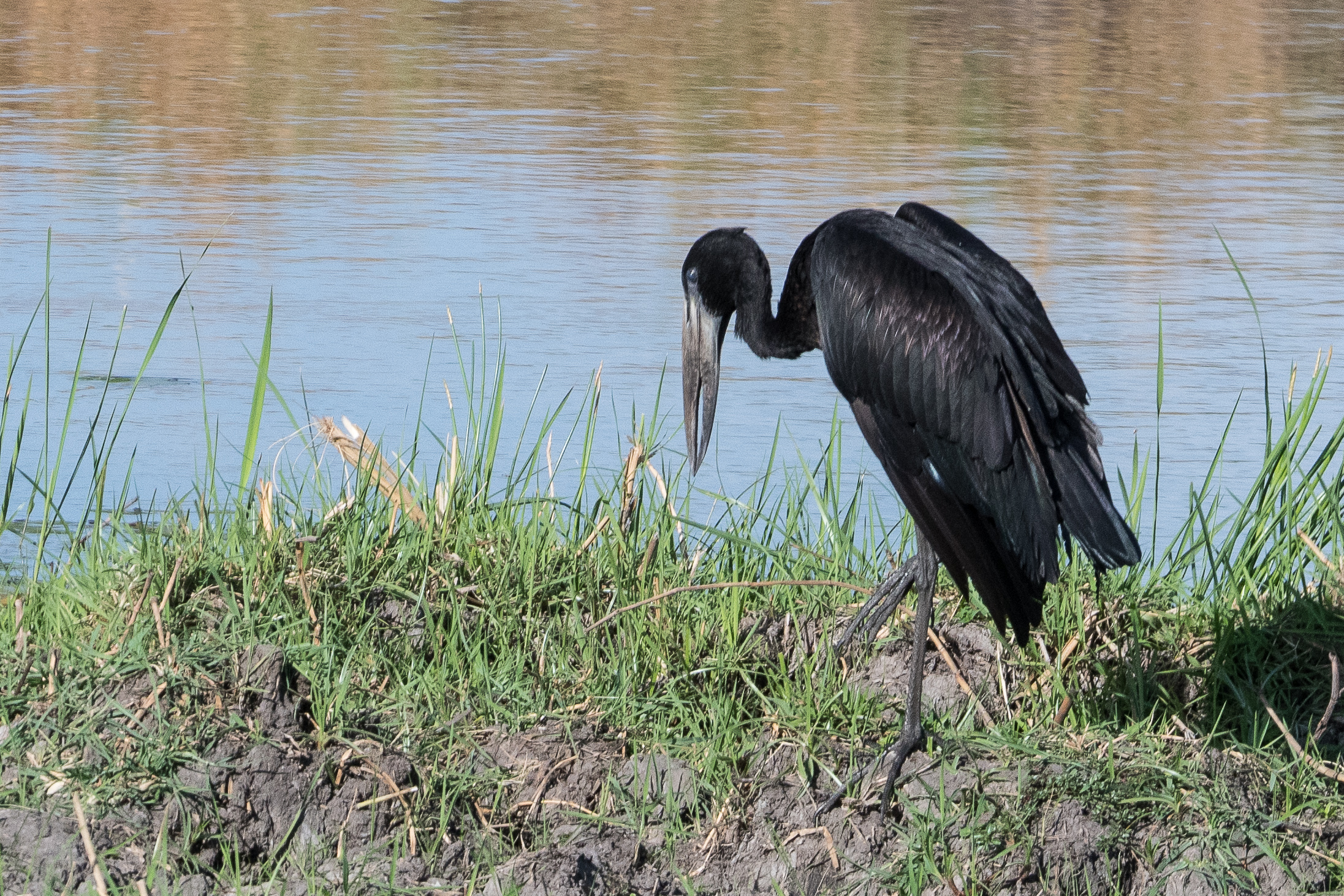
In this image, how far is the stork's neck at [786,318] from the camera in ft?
13.3

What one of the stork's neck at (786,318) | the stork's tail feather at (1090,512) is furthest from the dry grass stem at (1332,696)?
the stork's neck at (786,318)

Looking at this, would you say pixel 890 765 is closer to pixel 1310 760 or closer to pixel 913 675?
pixel 913 675

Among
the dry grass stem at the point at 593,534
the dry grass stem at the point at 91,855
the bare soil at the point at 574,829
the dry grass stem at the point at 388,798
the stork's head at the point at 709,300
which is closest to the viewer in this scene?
the dry grass stem at the point at 91,855

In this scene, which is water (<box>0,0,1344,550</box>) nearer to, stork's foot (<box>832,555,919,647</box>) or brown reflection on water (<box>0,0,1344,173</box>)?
brown reflection on water (<box>0,0,1344,173</box>)

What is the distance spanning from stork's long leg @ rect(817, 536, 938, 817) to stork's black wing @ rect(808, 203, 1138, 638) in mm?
99

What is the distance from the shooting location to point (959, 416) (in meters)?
3.54

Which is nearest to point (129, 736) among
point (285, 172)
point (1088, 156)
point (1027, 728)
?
point (1027, 728)

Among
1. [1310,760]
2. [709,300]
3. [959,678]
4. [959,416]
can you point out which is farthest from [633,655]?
[1310,760]

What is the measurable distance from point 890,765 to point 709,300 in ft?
4.55

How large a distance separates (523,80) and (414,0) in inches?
209

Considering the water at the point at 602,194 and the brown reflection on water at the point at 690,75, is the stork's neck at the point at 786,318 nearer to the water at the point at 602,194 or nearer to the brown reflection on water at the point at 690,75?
the water at the point at 602,194

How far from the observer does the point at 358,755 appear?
130 inches

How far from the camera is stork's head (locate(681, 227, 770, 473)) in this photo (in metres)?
4.24

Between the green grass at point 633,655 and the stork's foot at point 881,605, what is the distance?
6 centimetres
